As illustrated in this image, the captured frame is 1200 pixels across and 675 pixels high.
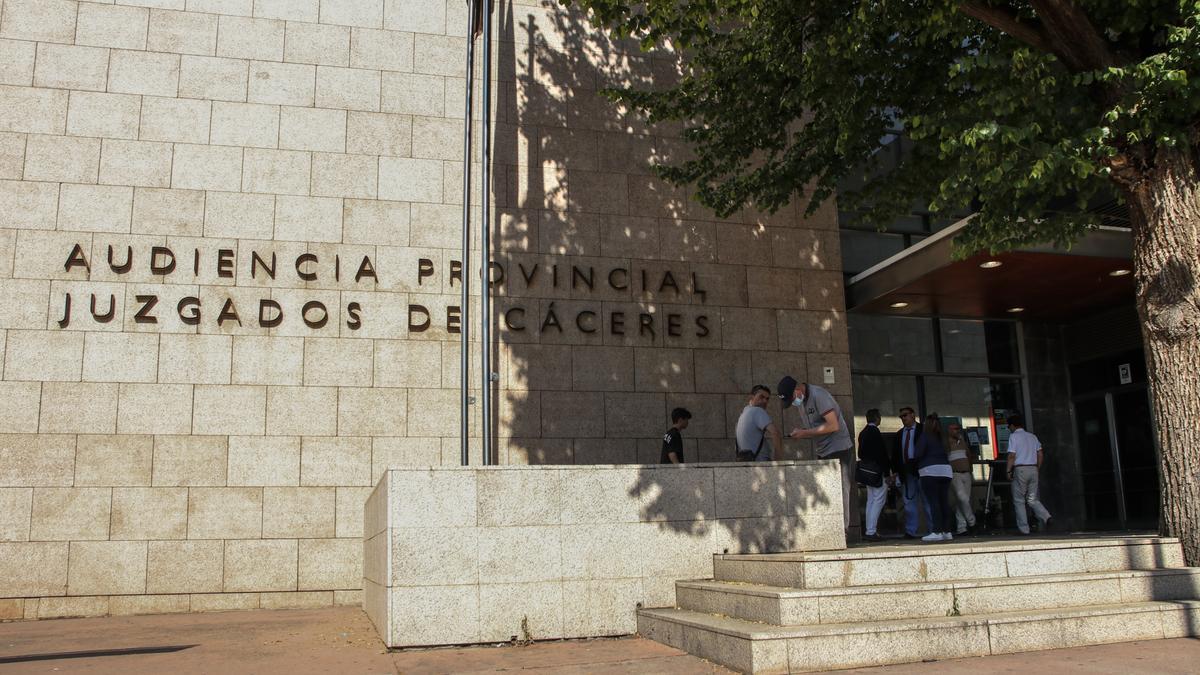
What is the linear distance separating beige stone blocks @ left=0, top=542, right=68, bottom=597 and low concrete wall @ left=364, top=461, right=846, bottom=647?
167 inches

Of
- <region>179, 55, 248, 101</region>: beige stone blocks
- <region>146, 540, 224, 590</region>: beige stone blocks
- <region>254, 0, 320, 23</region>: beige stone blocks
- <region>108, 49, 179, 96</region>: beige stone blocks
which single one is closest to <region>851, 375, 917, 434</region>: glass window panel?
<region>146, 540, 224, 590</region>: beige stone blocks

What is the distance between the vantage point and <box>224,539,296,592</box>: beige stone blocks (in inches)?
431

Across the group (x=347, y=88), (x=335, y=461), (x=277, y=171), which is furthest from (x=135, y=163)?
(x=335, y=461)

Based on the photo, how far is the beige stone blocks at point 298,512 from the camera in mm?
11172

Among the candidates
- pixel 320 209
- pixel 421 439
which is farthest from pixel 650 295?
pixel 320 209

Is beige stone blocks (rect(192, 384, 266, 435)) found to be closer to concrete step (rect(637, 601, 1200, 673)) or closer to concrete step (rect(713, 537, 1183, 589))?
concrete step (rect(713, 537, 1183, 589))

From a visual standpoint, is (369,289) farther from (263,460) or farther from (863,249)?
(863,249)

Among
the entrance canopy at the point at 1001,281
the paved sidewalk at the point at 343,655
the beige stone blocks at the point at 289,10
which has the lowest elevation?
the paved sidewalk at the point at 343,655

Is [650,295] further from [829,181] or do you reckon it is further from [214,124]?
[214,124]

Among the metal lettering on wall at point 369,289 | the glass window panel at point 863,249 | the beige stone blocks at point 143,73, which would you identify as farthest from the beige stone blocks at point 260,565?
the glass window panel at point 863,249

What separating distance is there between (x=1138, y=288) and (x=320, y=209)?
901cm

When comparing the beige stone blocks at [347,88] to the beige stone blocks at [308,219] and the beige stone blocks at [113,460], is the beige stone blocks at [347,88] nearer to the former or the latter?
the beige stone blocks at [308,219]

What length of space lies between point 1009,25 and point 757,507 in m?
5.00

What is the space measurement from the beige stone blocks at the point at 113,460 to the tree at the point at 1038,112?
694cm
